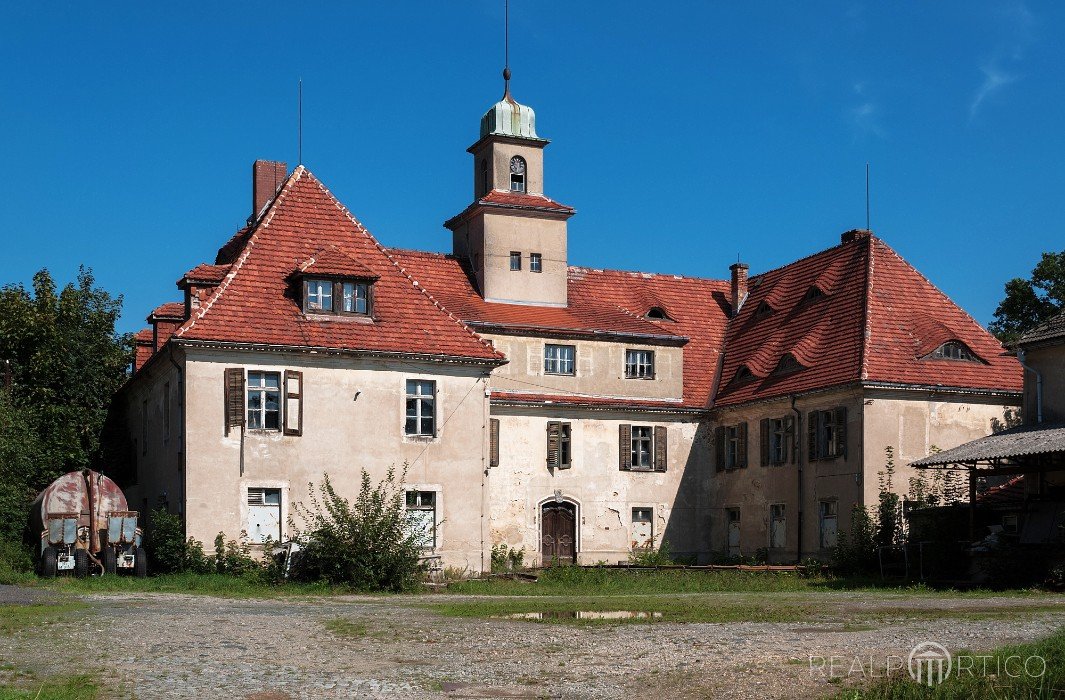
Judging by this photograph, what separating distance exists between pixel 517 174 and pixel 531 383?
794 centimetres

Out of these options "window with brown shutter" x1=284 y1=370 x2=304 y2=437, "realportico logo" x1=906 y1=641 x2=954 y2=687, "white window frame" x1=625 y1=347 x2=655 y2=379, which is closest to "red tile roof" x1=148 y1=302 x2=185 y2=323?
"window with brown shutter" x1=284 y1=370 x2=304 y2=437

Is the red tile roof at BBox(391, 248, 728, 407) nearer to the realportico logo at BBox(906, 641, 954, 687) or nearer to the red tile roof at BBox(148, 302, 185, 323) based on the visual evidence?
the red tile roof at BBox(148, 302, 185, 323)

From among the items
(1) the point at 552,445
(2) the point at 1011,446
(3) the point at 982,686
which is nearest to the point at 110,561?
(1) the point at 552,445

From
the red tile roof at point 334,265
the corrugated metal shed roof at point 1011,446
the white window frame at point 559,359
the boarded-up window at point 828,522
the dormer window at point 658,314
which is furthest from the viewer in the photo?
the dormer window at point 658,314

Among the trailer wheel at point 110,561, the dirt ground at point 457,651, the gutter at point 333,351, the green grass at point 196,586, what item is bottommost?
the green grass at point 196,586

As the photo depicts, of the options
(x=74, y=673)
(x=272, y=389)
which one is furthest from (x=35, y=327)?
(x=74, y=673)

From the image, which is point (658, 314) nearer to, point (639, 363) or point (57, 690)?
point (639, 363)

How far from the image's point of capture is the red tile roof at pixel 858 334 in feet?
124

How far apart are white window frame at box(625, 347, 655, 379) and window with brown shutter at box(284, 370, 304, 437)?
12.8 metres

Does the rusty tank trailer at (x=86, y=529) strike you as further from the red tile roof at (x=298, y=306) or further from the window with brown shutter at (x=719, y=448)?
the window with brown shutter at (x=719, y=448)

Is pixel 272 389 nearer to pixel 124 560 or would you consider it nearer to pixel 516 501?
pixel 124 560

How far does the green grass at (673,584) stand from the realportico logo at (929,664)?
1287cm

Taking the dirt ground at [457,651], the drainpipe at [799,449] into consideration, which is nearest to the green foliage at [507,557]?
the drainpipe at [799,449]

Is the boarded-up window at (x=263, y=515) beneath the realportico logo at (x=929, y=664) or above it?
above
